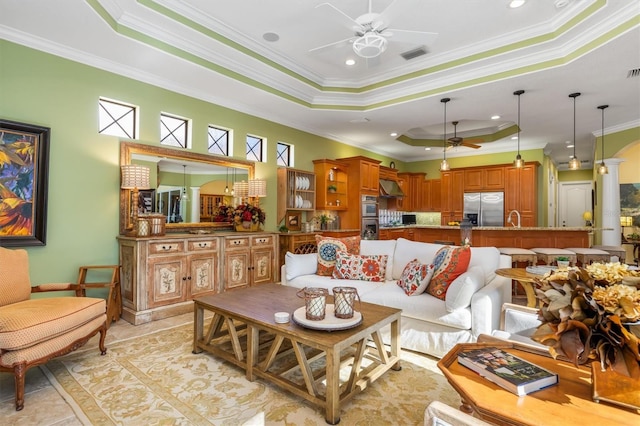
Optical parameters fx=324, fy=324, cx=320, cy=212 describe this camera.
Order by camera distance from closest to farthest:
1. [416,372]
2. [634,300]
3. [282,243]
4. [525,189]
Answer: [634,300]
[416,372]
[282,243]
[525,189]

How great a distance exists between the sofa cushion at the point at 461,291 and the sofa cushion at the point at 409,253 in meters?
0.70

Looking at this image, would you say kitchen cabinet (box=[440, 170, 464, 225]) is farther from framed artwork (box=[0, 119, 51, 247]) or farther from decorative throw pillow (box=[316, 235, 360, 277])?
framed artwork (box=[0, 119, 51, 247])

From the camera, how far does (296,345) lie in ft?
6.69

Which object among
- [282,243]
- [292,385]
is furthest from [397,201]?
[292,385]

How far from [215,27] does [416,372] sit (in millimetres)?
3932

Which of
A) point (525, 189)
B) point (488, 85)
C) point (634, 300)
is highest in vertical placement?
point (488, 85)

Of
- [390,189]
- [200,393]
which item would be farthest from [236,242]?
[390,189]

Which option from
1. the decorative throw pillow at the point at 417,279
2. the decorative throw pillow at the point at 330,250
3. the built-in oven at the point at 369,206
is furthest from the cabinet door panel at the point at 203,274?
the built-in oven at the point at 369,206

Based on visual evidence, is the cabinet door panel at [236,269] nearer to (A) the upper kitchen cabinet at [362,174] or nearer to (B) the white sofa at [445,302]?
(B) the white sofa at [445,302]

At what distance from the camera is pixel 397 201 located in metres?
8.95

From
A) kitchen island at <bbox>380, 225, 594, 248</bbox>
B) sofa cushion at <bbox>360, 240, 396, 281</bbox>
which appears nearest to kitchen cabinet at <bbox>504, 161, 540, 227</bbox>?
kitchen island at <bbox>380, 225, 594, 248</bbox>

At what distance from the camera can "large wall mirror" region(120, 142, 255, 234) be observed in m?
3.98

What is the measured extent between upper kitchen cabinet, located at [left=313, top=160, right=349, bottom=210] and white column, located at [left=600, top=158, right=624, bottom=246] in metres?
4.97

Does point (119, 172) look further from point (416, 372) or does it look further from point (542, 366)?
point (542, 366)
